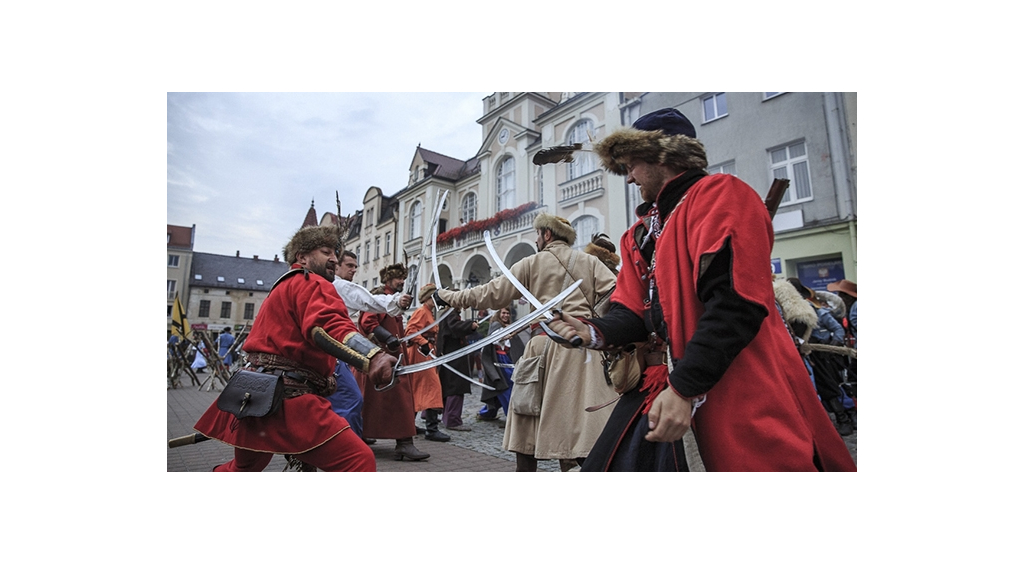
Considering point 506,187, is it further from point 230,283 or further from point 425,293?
point 425,293

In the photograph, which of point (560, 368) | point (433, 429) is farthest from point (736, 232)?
point (433, 429)

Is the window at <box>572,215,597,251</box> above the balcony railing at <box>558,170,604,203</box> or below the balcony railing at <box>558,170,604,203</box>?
below

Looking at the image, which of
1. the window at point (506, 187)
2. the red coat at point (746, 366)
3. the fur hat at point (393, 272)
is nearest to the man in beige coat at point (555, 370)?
the red coat at point (746, 366)

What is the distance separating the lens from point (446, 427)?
4789 millimetres

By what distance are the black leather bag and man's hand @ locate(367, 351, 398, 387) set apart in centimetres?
38

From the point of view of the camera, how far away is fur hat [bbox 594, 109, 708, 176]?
1262mm

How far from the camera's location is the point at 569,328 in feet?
3.92

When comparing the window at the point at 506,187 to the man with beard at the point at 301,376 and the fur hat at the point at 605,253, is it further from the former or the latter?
the man with beard at the point at 301,376

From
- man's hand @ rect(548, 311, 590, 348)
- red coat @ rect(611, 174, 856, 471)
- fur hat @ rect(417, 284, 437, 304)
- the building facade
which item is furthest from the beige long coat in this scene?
the building facade

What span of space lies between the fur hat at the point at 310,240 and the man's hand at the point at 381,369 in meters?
0.69

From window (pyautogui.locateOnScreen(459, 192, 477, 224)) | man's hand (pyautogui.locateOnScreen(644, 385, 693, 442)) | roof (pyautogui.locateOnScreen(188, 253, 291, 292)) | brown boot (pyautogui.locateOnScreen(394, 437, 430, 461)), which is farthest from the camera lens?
window (pyautogui.locateOnScreen(459, 192, 477, 224))

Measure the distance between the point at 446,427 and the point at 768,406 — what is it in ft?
13.3

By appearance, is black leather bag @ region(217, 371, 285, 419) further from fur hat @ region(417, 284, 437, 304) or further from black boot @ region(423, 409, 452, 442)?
black boot @ region(423, 409, 452, 442)

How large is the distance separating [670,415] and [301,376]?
1.34 metres
